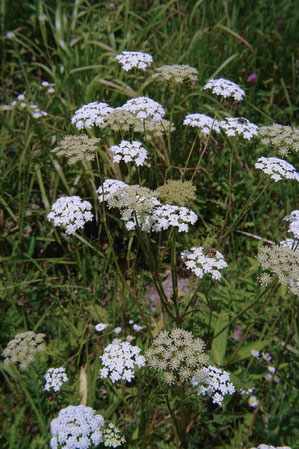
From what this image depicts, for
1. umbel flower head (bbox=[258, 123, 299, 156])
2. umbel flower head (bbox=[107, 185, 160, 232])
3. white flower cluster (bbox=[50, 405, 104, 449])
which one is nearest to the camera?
white flower cluster (bbox=[50, 405, 104, 449])

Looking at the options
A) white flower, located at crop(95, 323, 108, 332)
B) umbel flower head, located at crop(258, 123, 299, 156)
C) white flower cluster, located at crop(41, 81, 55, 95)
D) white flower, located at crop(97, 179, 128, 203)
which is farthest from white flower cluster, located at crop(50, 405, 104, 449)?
white flower cluster, located at crop(41, 81, 55, 95)

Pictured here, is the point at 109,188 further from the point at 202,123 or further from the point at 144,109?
the point at 202,123

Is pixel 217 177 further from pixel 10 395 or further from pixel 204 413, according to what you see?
pixel 10 395

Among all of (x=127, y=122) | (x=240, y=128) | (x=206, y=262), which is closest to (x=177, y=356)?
(x=206, y=262)

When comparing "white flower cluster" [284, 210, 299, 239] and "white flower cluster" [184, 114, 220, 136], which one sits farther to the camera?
"white flower cluster" [184, 114, 220, 136]

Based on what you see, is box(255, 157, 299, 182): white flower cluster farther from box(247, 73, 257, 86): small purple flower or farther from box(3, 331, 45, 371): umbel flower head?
box(247, 73, 257, 86): small purple flower

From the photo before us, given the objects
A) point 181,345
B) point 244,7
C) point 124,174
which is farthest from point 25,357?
point 244,7

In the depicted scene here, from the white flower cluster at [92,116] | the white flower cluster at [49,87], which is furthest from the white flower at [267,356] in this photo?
the white flower cluster at [49,87]
